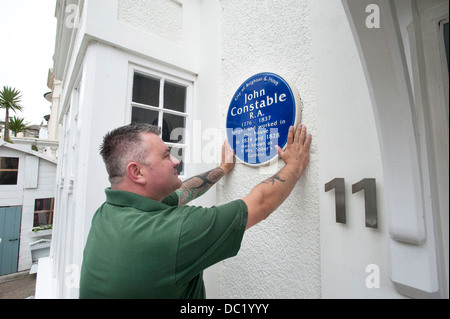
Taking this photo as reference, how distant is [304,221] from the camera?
4.87 ft

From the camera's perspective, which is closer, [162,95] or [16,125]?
[162,95]

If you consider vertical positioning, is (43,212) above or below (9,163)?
below

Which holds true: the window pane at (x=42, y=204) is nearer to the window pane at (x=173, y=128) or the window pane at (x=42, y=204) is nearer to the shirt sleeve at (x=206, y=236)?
the window pane at (x=173, y=128)

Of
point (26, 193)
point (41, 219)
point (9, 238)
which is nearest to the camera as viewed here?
point (9, 238)

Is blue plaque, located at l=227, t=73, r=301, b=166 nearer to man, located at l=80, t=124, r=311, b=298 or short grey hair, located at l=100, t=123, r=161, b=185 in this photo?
man, located at l=80, t=124, r=311, b=298

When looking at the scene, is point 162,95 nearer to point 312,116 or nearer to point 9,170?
point 312,116

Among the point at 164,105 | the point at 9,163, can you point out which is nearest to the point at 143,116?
the point at 164,105

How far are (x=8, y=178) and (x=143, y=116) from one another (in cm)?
1393

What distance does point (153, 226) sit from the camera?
3.37 feet

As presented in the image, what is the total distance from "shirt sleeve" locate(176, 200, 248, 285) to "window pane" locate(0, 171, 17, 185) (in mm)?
14983

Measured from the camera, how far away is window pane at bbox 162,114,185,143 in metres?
2.44
